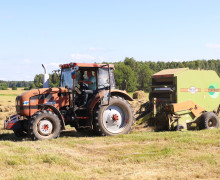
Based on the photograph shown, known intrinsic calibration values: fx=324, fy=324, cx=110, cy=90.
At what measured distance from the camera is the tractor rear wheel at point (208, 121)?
36.2 ft

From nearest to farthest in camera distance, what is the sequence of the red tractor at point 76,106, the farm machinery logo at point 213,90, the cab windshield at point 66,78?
the red tractor at point 76,106 < the cab windshield at point 66,78 < the farm machinery logo at point 213,90

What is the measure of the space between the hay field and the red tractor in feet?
2.41

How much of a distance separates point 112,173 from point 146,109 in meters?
5.85

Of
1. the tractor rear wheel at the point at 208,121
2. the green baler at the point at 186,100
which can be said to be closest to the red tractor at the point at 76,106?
the green baler at the point at 186,100

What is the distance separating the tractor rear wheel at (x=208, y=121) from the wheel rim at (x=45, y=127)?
5.17 metres

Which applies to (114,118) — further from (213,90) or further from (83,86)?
(213,90)

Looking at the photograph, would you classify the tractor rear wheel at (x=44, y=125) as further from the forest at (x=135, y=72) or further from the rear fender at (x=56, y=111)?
the forest at (x=135, y=72)

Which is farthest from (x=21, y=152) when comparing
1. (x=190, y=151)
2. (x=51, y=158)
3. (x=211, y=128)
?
(x=211, y=128)

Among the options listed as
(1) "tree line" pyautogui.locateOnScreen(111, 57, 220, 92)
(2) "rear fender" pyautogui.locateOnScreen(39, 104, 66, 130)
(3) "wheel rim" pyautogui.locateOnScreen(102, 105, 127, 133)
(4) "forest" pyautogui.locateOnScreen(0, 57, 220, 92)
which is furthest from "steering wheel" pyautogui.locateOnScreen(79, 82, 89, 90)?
(1) "tree line" pyautogui.locateOnScreen(111, 57, 220, 92)

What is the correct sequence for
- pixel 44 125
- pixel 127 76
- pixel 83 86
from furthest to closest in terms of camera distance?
pixel 127 76, pixel 83 86, pixel 44 125

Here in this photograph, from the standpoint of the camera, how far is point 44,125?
9.24 m

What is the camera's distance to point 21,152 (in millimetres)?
7203

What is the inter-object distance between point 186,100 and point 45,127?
16.1ft

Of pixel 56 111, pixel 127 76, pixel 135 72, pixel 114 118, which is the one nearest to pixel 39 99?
pixel 56 111
